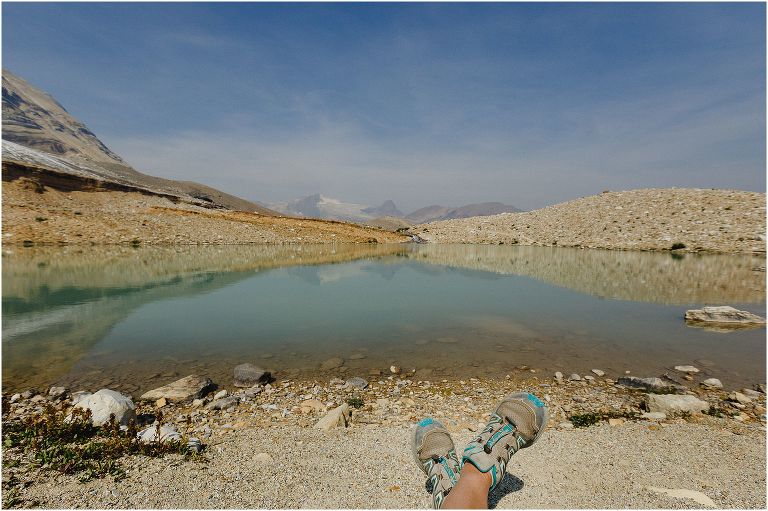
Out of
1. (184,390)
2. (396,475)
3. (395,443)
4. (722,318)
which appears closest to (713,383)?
(722,318)

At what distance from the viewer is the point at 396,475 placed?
4918 mm

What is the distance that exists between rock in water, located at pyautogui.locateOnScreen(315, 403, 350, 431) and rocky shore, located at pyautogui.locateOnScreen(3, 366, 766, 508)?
3 centimetres

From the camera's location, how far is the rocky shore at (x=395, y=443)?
14.4ft

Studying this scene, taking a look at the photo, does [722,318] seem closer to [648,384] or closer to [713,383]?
[713,383]

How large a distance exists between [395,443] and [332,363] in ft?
14.9

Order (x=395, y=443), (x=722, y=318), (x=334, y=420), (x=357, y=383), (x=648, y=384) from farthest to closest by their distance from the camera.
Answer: (x=722, y=318)
(x=357, y=383)
(x=648, y=384)
(x=334, y=420)
(x=395, y=443)

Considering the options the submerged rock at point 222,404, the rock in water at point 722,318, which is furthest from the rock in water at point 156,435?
the rock in water at point 722,318

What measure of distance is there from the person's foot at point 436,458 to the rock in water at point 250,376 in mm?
5013

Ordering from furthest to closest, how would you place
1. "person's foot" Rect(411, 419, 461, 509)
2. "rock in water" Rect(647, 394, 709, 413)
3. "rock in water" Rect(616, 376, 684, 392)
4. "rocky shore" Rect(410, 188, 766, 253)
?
"rocky shore" Rect(410, 188, 766, 253)
"rock in water" Rect(616, 376, 684, 392)
"rock in water" Rect(647, 394, 709, 413)
"person's foot" Rect(411, 419, 461, 509)

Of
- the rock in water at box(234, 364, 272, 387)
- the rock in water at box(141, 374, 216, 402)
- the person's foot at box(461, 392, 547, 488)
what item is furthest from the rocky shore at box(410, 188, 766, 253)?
the rock in water at box(141, 374, 216, 402)

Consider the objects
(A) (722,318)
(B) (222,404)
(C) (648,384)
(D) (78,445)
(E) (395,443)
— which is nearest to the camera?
(D) (78,445)

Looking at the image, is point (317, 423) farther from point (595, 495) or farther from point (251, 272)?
point (251, 272)

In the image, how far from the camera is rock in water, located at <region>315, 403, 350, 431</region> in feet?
21.0

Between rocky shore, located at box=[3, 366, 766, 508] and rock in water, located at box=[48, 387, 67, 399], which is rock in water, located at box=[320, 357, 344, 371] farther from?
→ rock in water, located at box=[48, 387, 67, 399]
